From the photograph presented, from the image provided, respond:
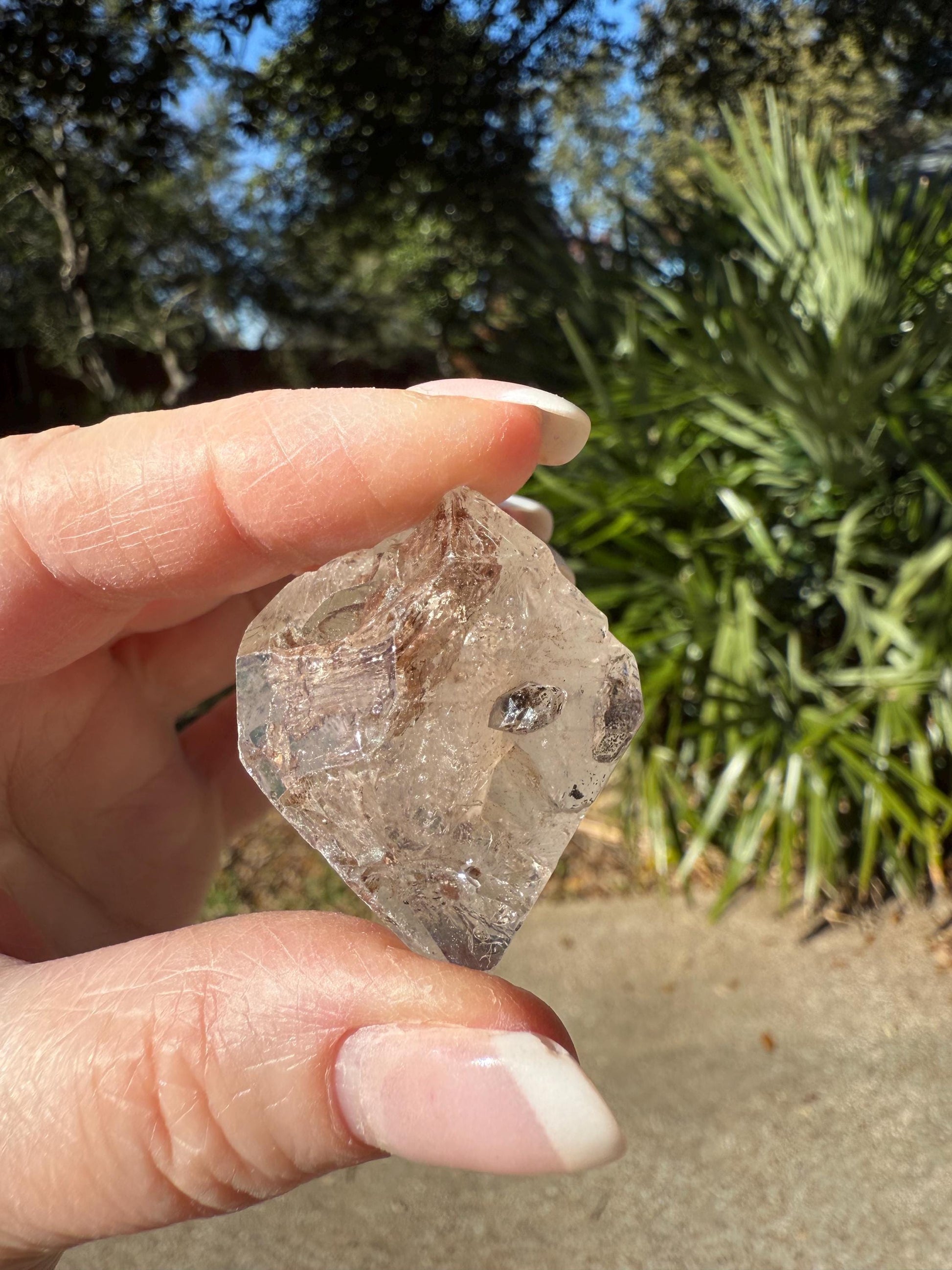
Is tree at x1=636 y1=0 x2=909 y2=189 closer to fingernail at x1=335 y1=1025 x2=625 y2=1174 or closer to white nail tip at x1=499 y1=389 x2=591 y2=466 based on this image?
white nail tip at x1=499 y1=389 x2=591 y2=466

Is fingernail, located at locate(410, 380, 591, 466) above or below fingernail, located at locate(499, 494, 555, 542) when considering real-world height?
above

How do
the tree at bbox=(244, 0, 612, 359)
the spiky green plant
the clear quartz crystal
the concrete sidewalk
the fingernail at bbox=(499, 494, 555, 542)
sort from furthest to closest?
the tree at bbox=(244, 0, 612, 359) < the spiky green plant < the concrete sidewalk < the fingernail at bbox=(499, 494, 555, 542) < the clear quartz crystal

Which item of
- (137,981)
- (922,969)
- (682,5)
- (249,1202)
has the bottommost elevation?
(922,969)

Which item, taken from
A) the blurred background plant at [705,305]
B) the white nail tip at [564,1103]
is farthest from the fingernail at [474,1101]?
the blurred background plant at [705,305]

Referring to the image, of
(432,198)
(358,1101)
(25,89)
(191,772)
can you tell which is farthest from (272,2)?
(358,1101)

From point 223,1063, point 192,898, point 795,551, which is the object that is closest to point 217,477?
point 223,1063

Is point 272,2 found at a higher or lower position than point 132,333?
higher

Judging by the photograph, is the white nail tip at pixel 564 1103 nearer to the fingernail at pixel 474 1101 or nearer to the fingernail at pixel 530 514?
the fingernail at pixel 474 1101

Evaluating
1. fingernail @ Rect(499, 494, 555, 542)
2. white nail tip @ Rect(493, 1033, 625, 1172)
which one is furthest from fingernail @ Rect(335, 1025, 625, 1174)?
fingernail @ Rect(499, 494, 555, 542)

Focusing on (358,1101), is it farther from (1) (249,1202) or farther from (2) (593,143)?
(2) (593,143)
